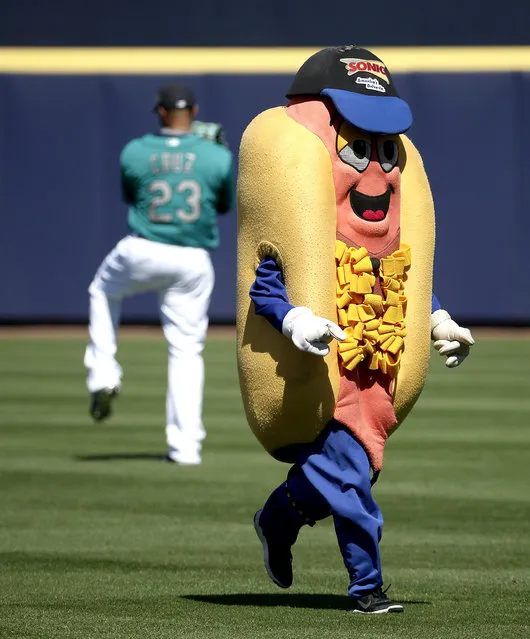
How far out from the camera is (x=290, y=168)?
581 centimetres

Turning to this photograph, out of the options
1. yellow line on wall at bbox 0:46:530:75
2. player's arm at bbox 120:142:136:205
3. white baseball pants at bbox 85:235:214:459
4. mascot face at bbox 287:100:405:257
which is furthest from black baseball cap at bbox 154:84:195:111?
yellow line on wall at bbox 0:46:530:75

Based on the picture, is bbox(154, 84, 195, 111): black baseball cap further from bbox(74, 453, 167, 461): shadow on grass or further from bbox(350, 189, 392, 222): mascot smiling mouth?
bbox(350, 189, 392, 222): mascot smiling mouth

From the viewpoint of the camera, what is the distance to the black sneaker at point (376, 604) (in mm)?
5785

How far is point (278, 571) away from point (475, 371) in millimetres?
10155

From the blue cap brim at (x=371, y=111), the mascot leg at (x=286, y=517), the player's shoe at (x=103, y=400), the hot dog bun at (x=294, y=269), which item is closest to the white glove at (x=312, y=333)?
the hot dog bun at (x=294, y=269)

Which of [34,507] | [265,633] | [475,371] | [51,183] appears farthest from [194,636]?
[51,183]

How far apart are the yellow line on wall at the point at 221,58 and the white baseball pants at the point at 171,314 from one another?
11.1m

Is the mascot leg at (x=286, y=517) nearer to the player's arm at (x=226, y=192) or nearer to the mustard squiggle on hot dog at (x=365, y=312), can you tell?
the mustard squiggle on hot dog at (x=365, y=312)

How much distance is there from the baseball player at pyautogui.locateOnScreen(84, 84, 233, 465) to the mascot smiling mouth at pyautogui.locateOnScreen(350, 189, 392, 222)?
14.5 feet

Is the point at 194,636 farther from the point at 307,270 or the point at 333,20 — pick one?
the point at 333,20

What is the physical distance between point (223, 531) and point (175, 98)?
3589mm

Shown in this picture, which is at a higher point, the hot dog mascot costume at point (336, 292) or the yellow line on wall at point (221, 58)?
the hot dog mascot costume at point (336, 292)

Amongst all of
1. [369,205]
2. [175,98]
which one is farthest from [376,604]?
[175,98]

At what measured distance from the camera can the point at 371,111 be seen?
5.89 m
